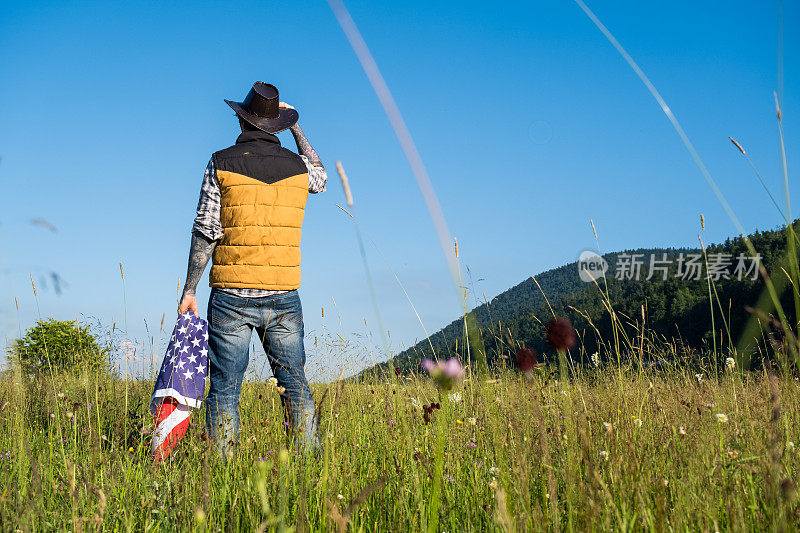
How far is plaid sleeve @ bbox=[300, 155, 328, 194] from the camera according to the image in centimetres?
381

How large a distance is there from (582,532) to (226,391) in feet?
8.15

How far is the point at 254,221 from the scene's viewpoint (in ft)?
11.5

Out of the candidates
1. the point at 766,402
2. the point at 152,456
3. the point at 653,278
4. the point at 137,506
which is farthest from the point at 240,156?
the point at 653,278

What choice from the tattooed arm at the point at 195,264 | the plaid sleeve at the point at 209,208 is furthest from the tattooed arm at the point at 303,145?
the tattooed arm at the point at 195,264

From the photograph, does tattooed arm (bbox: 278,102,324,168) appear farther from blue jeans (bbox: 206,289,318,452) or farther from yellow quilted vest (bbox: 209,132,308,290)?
blue jeans (bbox: 206,289,318,452)

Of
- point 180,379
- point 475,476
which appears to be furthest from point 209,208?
point 475,476

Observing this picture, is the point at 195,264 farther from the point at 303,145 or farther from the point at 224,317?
the point at 303,145

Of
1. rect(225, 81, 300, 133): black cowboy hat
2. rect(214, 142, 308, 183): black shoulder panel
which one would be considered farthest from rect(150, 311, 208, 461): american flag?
rect(225, 81, 300, 133): black cowboy hat

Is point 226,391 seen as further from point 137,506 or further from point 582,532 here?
point 582,532

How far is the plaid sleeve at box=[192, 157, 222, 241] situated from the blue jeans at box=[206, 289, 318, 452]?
38 cm

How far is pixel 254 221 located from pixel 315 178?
1.94 ft

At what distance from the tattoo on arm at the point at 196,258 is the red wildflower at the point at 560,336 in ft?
8.53

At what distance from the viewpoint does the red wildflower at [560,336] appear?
4.88ft

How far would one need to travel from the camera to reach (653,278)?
58469 mm
